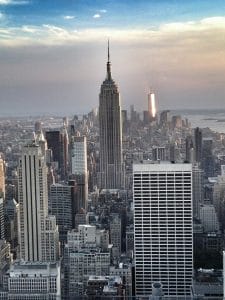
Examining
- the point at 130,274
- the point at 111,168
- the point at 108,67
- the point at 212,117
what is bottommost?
the point at 130,274

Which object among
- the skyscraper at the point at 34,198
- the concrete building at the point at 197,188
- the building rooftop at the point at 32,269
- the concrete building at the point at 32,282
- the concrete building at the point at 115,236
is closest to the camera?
the concrete building at the point at 32,282

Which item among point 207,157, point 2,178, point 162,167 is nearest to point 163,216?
point 162,167

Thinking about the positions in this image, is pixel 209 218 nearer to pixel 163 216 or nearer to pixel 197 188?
pixel 197 188

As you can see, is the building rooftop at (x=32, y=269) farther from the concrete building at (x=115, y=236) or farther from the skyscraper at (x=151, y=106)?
the skyscraper at (x=151, y=106)

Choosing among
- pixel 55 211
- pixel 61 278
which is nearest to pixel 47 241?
pixel 55 211

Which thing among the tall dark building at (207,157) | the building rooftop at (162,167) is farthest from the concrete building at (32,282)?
the tall dark building at (207,157)

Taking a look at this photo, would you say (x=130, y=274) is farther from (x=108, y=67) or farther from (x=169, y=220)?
(x=108, y=67)

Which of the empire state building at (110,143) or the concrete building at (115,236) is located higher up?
the empire state building at (110,143)
